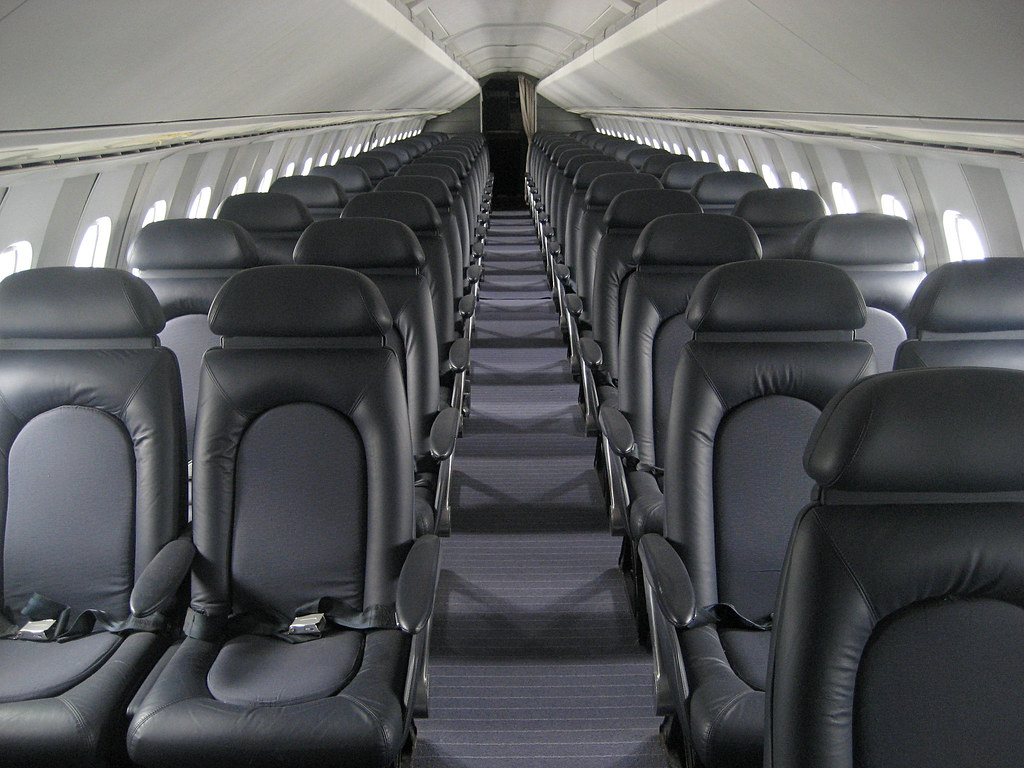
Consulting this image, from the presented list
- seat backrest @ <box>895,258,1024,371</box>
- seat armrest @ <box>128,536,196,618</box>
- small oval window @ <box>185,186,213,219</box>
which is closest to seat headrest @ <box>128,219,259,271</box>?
seat armrest @ <box>128,536,196,618</box>

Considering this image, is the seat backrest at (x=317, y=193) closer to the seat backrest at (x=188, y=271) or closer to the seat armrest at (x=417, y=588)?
the seat backrest at (x=188, y=271)

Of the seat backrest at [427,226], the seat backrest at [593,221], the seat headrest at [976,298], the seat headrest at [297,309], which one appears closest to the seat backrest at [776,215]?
the seat backrest at [593,221]

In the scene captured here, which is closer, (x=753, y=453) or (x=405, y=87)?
(x=753, y=453)

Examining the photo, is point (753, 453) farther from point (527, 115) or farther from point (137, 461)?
point (527, 115)

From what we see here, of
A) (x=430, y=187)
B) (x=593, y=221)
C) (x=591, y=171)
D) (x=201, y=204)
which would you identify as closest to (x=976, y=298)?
(x=593, y=221)

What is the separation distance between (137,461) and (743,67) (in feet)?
13.3

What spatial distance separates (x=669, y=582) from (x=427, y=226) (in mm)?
3466

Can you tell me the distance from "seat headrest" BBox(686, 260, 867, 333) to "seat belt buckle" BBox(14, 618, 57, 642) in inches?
84.9

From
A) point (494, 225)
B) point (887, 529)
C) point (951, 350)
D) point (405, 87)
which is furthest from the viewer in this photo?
point (494, 225)

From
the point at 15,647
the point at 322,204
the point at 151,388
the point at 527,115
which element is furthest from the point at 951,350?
the point at 527,115

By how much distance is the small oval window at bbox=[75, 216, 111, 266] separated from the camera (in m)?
5.56

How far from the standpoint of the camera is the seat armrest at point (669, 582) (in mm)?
2193

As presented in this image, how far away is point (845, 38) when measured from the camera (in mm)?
3223

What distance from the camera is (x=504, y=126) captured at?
24219 mm
